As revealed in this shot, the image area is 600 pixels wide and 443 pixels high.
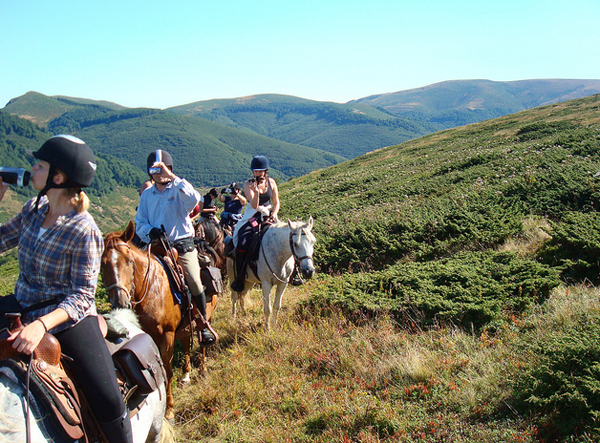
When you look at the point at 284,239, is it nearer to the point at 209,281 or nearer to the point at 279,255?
the point at 279,255

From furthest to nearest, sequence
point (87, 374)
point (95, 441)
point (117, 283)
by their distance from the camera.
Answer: point (117, 283)
point (95, 441)
point (87, 374)

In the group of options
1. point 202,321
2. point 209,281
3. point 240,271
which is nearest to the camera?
point 202,321

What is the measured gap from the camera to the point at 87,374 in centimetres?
259

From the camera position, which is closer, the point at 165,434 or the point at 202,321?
the point at 165,434

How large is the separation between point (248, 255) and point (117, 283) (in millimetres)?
3532

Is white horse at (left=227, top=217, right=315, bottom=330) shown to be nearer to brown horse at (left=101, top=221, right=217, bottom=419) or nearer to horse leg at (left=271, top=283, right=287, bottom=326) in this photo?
horse leg at (left=271, top=283, right=287, bottom=326)

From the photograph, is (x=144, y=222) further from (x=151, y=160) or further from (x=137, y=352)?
(x=137, y=352)

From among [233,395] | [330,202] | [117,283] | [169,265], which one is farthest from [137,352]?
[330,202]

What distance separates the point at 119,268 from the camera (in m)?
4.01

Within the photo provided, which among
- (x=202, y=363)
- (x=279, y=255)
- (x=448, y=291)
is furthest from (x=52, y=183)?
(x=448, y=291)

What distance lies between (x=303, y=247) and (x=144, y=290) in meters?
2.78

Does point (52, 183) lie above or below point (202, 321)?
above

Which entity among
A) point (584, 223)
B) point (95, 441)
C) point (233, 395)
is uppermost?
point (584, 223)

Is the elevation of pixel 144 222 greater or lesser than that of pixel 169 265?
greater
